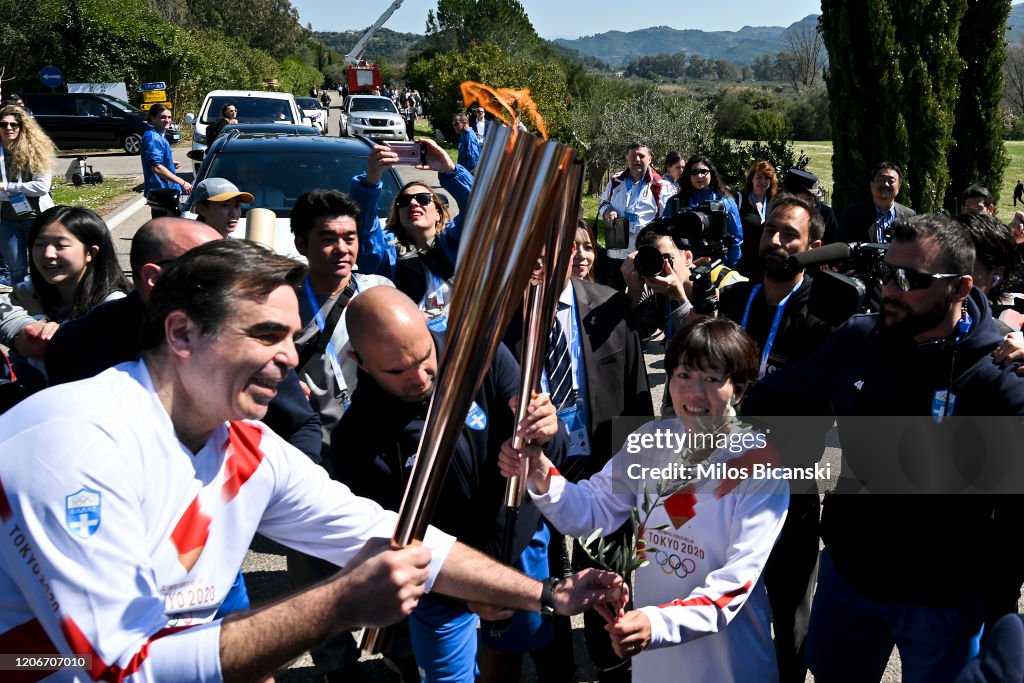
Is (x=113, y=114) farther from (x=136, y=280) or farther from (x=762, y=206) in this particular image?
(x=136, y=280)

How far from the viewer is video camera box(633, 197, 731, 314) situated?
12.3ft

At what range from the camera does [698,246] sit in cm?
423

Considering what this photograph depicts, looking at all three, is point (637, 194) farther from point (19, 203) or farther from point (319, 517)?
point (319, 517)

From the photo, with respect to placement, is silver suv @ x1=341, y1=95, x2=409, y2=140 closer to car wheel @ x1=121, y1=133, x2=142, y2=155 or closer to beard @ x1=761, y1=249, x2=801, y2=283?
car wheel @ x1=121, y1=133, x2=142, y2=155

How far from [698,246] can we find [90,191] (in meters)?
17.1

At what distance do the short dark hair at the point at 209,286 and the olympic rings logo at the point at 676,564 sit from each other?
145 cm

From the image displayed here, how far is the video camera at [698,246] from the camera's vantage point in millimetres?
3748

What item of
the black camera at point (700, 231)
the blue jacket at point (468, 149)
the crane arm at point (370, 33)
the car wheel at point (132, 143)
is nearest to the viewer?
the black camera at point (700, 231)

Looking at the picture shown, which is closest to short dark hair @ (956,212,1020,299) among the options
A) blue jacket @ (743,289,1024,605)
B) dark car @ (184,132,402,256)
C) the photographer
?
the photographer

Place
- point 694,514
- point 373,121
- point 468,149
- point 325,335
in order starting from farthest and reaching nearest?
point 373,121
point 468,149
point 325,335
point 694,514

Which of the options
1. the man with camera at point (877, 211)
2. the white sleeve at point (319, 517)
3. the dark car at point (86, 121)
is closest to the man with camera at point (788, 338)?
the white sleeve at point (319, 517)

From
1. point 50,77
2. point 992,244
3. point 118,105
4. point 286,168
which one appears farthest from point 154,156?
point 50,77

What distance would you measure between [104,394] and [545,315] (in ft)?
3.46

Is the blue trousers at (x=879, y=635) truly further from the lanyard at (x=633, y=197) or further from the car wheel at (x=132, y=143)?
the car wheel at (x=132, y=143)
